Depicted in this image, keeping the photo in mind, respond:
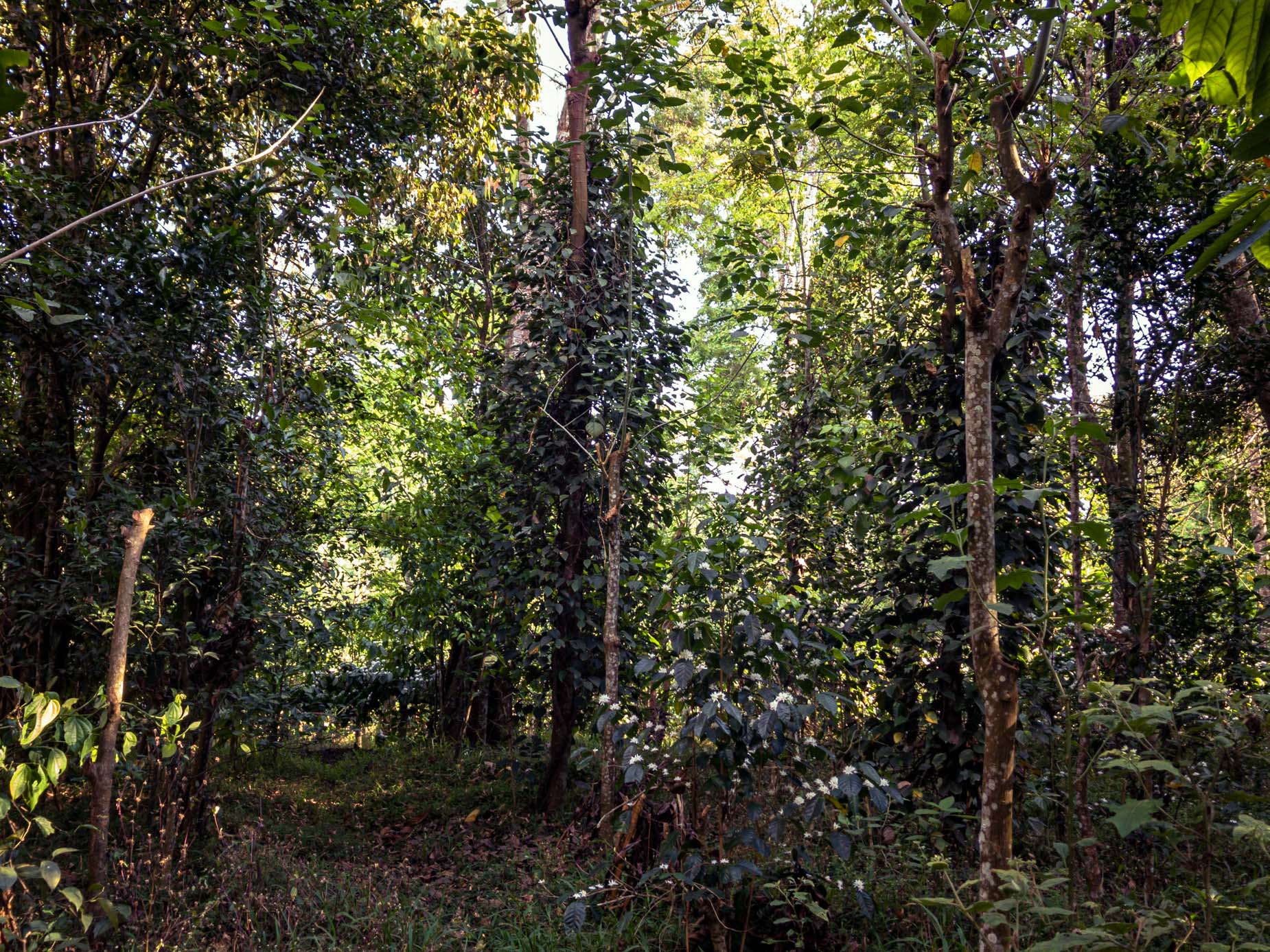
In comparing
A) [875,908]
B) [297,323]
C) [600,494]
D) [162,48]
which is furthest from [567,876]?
[162,48]

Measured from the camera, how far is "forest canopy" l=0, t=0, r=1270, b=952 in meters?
2.65

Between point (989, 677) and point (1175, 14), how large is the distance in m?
1.61

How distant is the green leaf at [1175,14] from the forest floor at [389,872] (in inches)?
110

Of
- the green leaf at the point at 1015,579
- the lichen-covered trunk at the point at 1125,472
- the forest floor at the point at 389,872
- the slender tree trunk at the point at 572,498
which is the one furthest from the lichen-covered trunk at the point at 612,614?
the lichen-covered trunk at the point at 1125,472

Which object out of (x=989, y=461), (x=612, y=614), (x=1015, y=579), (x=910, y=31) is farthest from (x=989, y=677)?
(x=612, y=614)

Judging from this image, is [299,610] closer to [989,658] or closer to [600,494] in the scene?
[600,494]

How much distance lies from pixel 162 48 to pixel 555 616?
3.95m

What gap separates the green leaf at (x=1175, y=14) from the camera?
85 centimetres

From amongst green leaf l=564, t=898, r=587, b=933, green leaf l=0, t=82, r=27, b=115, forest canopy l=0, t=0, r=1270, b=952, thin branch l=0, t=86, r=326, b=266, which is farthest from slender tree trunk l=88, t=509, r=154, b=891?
green leaf l=0, t=82, r=27, b=115

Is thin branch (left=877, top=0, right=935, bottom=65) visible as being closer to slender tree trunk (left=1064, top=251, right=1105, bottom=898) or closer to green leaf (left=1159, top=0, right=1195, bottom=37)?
slender tree trunk (left=1064, top=251, right=1105, bottom=898)

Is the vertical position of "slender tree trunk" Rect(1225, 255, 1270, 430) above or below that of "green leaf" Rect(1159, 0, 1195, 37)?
above

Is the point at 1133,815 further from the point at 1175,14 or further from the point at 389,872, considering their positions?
the point at 389,872

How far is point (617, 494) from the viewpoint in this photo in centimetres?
430

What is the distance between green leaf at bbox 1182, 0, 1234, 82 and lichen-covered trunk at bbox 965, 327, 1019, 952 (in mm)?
1235
